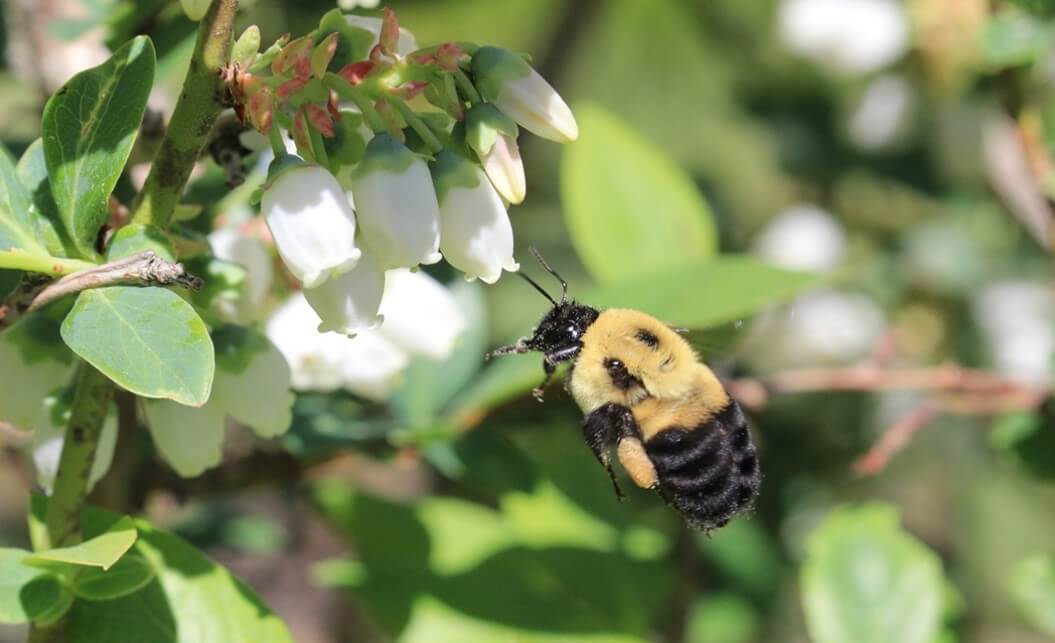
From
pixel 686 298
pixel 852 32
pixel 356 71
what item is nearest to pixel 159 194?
pixel 356 71

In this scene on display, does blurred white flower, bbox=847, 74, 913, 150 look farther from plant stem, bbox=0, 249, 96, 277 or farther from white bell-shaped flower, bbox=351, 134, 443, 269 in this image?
plant stem, bbox=0, 249, 96, 277

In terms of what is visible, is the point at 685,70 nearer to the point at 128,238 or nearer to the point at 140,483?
the point at 140,483

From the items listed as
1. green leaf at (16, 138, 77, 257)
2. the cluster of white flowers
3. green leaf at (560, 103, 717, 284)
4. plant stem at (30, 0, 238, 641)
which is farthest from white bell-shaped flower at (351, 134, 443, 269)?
green leaf at (560, 103, 717, 284)

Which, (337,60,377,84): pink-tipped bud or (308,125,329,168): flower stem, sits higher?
(337,60,377,84): pink-tipped bud

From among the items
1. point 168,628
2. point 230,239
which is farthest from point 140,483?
point 168,628

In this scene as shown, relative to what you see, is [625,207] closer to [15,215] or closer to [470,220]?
[470,220]

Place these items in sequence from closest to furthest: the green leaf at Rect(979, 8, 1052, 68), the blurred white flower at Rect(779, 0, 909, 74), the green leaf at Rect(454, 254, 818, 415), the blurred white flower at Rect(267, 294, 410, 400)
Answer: the blurred white flower at Rect(267, 294, 410, 400), the green leaf at Rect(454, 254, 818, 415), the green leaf at Rect(979, 8, 1052, 68), the blurred white flower at Rect(779, 0, 909, 74)
